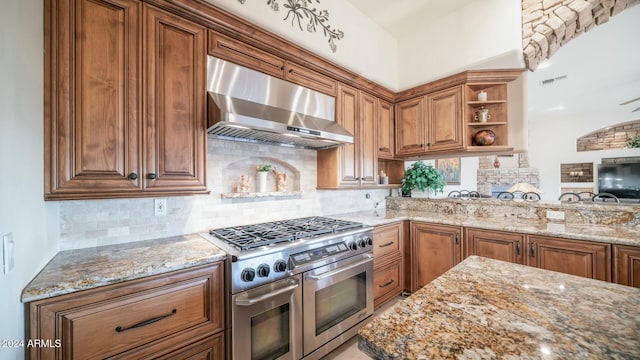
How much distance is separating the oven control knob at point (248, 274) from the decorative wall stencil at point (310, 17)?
199cm

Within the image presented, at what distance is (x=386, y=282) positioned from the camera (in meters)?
2.54

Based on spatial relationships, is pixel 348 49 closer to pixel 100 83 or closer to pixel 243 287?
pixel 100 83

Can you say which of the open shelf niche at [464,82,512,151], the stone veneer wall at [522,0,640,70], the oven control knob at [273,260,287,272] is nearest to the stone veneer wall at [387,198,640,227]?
the open shelf niche at [464,82,512,151]

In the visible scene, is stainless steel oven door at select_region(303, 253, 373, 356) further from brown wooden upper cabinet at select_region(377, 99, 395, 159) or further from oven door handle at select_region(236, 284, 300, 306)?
brown wooden upper cabinet at select_region(377, 99, 395, 159)

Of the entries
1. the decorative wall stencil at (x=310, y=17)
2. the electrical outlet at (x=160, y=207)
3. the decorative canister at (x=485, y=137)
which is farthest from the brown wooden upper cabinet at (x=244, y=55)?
the decorative canister at (x=485, y=137)

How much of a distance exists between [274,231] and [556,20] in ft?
10.1

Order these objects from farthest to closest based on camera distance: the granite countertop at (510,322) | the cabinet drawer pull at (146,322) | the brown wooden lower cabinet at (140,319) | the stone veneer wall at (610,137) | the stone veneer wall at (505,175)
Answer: the stone veneer wall at (505,175)
the stone veneer wall at (610,137)
the cabinet drawer pull at (146,322)
the brown wooden lower cabinet at (140,319)
the granite countertop at (510,322)

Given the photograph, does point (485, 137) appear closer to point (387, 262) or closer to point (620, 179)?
point (387, 262)

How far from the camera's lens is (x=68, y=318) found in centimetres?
99

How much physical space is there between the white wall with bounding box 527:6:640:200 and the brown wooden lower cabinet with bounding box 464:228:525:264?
2.60m

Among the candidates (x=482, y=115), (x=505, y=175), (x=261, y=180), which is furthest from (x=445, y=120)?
(x=505, y=175)

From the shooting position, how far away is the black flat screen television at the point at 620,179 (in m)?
6.07

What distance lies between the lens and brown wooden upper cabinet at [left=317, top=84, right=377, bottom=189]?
2584 millimetres

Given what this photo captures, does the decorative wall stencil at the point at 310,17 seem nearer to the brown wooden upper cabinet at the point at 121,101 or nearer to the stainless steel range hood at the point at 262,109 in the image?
the stainless steel range hood at the point at 262,109
